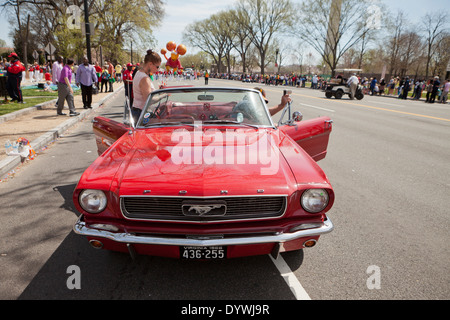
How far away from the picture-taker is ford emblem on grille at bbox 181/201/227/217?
2.28 metres

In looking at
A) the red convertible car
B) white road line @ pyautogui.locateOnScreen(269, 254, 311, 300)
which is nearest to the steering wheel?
the red convertible car

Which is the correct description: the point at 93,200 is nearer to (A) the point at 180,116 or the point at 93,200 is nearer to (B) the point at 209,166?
(B) the point at 209,166

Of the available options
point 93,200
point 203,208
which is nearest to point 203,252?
point 203,208

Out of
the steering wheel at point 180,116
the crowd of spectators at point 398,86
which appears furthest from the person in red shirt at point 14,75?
the crowd of spectators at point 398,86

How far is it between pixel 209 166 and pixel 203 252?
697 mm

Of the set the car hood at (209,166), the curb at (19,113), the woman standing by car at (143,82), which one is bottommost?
the curb at (19,113)

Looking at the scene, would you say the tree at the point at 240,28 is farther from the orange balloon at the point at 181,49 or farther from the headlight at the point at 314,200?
the headlight at the point at 314,200

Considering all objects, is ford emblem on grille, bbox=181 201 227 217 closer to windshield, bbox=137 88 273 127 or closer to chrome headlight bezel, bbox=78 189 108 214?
chrome headlight bezel, bbox=78 189 108 214

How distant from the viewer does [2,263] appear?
2766 mm

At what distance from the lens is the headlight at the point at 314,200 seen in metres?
2.42

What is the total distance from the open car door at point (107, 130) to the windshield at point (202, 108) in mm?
295

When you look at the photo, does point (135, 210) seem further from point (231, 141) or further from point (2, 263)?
point (2, 263)

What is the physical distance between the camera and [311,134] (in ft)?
13.1

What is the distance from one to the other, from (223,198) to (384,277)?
1.65 metres
